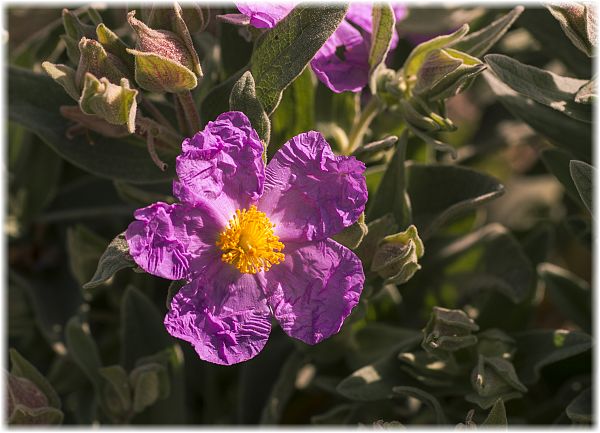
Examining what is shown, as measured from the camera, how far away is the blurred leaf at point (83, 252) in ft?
6.93

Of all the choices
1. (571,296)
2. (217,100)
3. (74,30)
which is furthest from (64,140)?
(571,296)

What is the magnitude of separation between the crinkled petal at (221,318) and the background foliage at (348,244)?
0.19 ft

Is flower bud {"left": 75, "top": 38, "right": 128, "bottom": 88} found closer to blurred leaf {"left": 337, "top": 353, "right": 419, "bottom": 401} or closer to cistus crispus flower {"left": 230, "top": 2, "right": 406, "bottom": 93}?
cistus crispus flower {"left": 230, "top": 2, "right": 406, "bottom": 93}

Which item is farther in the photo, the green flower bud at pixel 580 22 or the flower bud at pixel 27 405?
the flower bud at pixel 27 405

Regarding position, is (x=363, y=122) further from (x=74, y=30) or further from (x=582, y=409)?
(x=582, y=409)

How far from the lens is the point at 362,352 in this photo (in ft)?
6.63

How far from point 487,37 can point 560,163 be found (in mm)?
356

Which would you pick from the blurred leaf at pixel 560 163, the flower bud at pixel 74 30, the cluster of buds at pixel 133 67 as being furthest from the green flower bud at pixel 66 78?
the blurred leaf at pixel 560 163

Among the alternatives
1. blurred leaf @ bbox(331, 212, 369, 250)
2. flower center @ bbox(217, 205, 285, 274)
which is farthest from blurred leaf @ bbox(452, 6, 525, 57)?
flower center @ bbox(217, 205, 285, 274)

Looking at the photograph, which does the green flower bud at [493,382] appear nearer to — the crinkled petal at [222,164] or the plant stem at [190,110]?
the crinkled petal at [222,164]

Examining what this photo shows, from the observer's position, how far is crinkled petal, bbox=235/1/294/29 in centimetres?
156

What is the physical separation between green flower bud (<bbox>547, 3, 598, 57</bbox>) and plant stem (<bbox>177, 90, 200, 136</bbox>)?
693mm

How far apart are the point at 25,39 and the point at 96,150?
73 centimetres

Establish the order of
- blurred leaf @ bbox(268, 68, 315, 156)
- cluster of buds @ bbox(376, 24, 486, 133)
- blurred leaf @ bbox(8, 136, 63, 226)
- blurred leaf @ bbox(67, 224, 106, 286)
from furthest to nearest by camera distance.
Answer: blurred leaf @ bbox(8, 136, 63, 226)
blurred leaf @ bbox(67, 224, 106, 286)
blurred leaf @ bbox(268, 68, 315, 156)
cluster of buds @ bbox(376, 24, 486, 133)
